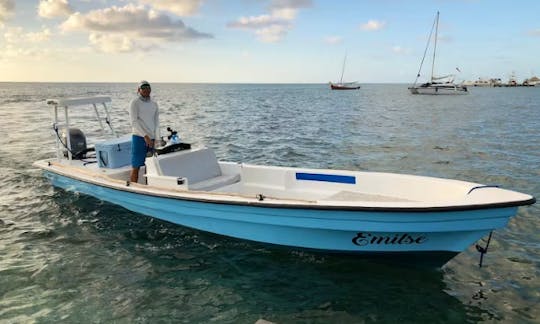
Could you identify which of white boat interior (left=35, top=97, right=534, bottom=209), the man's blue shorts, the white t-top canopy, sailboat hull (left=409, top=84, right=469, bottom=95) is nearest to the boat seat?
white boat interior (left=35, top=97, right=534, bottom=209)

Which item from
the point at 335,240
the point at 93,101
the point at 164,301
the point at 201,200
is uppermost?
the point at 93,101

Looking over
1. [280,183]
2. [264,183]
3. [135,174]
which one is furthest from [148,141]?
[280,183]

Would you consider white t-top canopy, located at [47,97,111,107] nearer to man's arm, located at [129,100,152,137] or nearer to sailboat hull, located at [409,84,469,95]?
man's arm, located at [129,100,152,137]

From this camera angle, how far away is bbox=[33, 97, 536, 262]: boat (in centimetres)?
601

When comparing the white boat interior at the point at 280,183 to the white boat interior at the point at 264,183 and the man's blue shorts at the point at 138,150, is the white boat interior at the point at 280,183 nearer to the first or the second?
the white boat interior at the point at 264,183

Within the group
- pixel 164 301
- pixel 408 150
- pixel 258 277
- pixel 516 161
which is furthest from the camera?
pixel 408 150

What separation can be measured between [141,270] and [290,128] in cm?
2254

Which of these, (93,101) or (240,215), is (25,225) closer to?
(93,101)

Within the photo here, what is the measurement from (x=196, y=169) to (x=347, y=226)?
4.22 m

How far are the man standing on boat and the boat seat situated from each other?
61 centimetres

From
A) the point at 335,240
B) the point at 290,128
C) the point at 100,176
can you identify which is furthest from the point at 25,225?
the point at 290,128

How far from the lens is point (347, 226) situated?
20.9 ft

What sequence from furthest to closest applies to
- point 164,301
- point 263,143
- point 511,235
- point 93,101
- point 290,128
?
point 290,128 < point 263,143 < point 93,101 < point 511,235 < point 164,301

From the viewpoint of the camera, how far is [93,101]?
11.7 metres
